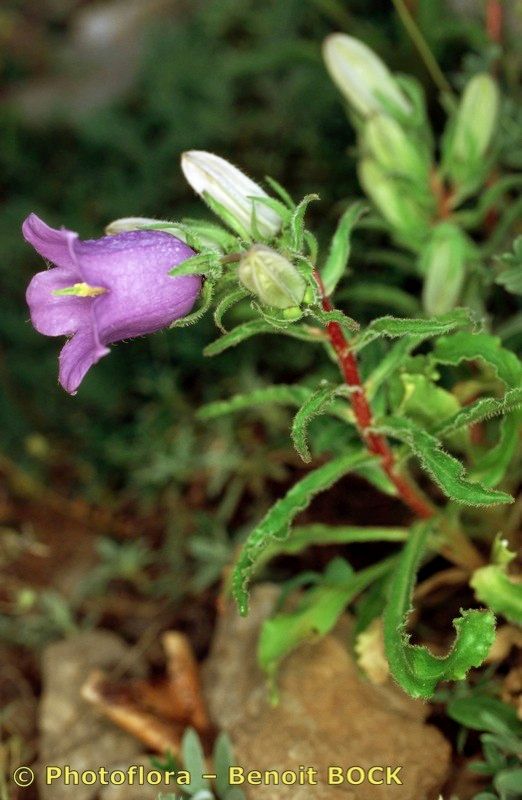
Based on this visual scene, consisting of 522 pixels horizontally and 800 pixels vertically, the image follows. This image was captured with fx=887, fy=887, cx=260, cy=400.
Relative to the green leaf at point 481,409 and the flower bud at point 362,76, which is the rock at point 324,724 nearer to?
the green leaf at point 481,409

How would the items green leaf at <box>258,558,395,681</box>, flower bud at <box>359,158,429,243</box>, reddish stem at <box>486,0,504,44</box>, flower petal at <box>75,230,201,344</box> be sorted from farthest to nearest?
reddish stem at <box>486,0,504,44</box> < flower bud at <box>359,158,429,243</box> < green leaf at <box>258,558,395,681</box> < flower petal at <box>75,230,201,344</box>

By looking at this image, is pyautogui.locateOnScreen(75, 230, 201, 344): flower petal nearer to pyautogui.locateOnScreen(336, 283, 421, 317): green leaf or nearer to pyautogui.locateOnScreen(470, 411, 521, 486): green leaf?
pyautogui.locateOnScreen(470, 411, 521, 486): green leaf

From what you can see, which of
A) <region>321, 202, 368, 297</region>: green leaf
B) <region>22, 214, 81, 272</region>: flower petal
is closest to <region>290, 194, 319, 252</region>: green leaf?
<region>321, 202, 368, 297</region>: green leaf

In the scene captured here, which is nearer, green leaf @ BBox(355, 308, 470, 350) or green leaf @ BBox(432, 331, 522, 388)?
green leaf @ BBox(355, 308, 470, 350)

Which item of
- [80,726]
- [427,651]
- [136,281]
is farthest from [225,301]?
[80,726]

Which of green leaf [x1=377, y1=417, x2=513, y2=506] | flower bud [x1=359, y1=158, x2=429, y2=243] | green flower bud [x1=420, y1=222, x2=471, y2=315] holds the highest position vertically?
flower bud [x1=359, y1=158, x2=429, y2=243]

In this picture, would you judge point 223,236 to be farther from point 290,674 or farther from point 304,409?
point 290,674

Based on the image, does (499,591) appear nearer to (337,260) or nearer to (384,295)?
(337,260)

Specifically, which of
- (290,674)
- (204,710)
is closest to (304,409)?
(290,674)
